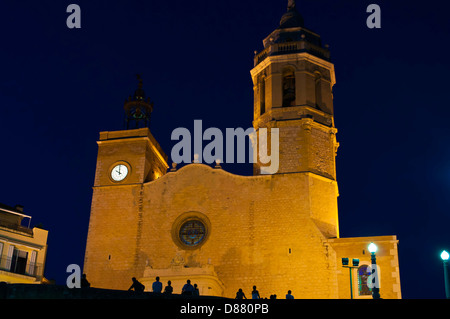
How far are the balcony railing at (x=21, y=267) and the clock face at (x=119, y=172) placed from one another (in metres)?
6.81

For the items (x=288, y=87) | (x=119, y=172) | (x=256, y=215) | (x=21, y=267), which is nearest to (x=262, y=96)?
(x=288, y=87)

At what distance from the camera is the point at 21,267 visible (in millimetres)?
34156

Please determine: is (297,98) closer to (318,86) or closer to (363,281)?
(318,86)

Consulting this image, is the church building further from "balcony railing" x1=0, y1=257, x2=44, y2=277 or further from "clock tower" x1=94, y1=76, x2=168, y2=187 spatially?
"balcony railing" x1=0, y1=257, x2=44, y2=277

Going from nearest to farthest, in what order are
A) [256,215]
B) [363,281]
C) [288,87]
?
[363,281]
[256,215]
[288,87]

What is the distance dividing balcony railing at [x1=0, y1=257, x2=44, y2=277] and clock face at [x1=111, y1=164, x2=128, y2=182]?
6.81m

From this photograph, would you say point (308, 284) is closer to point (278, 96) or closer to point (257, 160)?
point (257, 160)

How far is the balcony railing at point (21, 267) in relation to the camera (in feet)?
109

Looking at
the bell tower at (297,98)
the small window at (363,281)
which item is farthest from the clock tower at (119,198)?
the small window at (363,281)

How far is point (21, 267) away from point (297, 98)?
59.2 ft

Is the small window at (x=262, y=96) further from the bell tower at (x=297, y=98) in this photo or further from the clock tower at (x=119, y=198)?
the clock tower at (x=119, y=198)

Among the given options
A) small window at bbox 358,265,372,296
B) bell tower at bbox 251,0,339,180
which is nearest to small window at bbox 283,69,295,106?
bell tower at bbox 251,0,339,180
